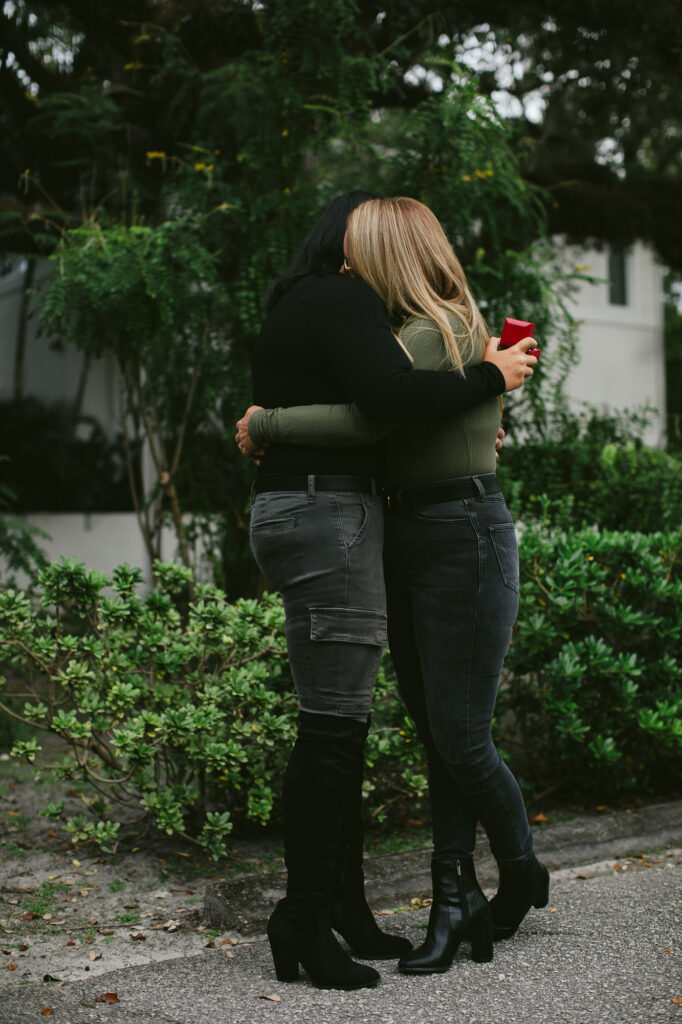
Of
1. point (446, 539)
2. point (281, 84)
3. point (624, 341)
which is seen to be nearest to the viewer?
point (446, 539)

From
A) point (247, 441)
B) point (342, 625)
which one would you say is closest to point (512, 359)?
point (247, 441)

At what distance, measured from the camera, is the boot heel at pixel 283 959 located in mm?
2639

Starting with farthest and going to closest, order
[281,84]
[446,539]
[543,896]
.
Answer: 1. [281,84]
2. [543,896]
3. [446,539]

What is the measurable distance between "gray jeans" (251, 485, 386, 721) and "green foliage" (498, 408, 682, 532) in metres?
2.98

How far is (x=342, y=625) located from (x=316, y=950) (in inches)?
32.6

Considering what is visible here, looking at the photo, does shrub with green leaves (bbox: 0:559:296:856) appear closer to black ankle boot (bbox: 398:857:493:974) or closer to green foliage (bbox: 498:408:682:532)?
black ankle boot (bbox: 398:857:493:974)

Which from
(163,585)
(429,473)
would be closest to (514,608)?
(429,473)

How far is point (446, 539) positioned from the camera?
8.87ft

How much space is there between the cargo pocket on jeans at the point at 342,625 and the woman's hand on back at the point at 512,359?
2.33 feet

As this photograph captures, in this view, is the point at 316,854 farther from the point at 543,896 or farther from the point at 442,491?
the point at 442,491

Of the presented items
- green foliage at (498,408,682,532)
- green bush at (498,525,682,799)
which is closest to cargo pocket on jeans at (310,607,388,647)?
green bush at (498,525,682,799)

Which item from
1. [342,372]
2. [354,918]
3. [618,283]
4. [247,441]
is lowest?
[354,918]

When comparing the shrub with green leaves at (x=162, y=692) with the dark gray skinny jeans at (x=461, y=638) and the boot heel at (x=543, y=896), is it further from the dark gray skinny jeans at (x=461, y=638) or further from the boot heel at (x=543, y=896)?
the boot heel at (x=543, y=896)

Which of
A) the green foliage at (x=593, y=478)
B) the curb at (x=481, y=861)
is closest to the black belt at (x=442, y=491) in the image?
the curb at (x=481, y=861)
